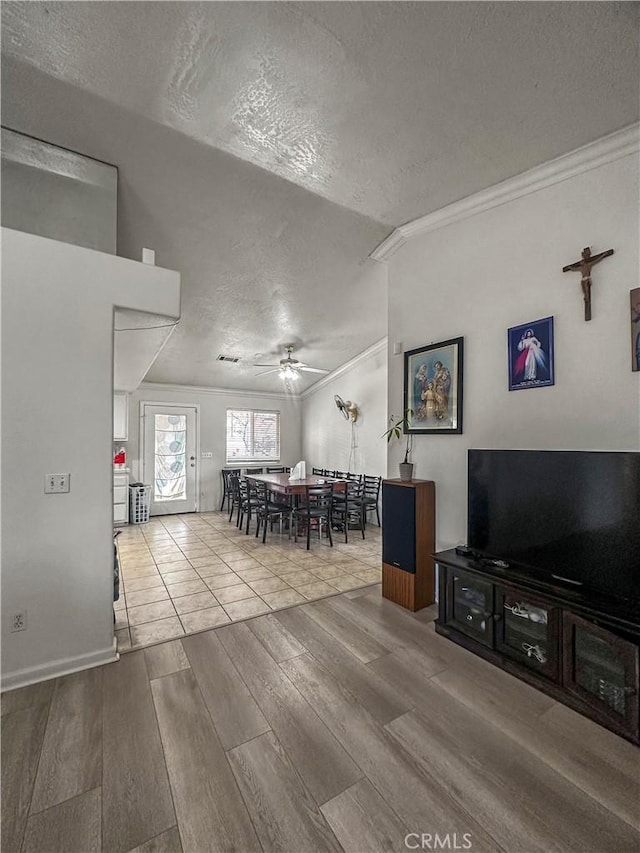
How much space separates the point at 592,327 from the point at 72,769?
134 inches

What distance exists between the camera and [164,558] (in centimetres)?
439

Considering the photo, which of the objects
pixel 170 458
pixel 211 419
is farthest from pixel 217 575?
pixel 211 419

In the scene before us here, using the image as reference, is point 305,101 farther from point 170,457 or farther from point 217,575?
point 170,457

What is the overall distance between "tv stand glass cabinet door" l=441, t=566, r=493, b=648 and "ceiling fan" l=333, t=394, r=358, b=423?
173 inches

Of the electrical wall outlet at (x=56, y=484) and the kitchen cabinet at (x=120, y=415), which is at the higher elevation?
the kitchen cabinet at (x=120, y=415)

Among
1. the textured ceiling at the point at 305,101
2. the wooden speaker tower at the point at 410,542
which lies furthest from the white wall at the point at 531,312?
the textured ceiling at the point at 305,101

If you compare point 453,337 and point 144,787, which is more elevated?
point 453,337

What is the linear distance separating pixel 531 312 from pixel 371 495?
13.9 feet

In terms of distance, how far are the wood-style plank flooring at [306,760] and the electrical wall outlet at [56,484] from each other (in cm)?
106

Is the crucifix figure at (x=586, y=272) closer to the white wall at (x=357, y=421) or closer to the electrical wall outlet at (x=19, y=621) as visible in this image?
the electrical wall outlet at (x=19, y=621)

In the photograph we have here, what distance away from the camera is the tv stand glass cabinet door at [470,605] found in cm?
232

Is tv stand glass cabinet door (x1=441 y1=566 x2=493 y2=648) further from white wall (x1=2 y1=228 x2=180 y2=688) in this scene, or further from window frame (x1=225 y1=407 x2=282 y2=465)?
window frame (x1=225 y1=407 x2=282 y2=465)

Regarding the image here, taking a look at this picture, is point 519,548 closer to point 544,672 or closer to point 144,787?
point 544,672

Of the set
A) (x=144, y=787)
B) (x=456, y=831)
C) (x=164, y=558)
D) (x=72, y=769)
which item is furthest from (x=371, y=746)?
(x=164, y=558)
